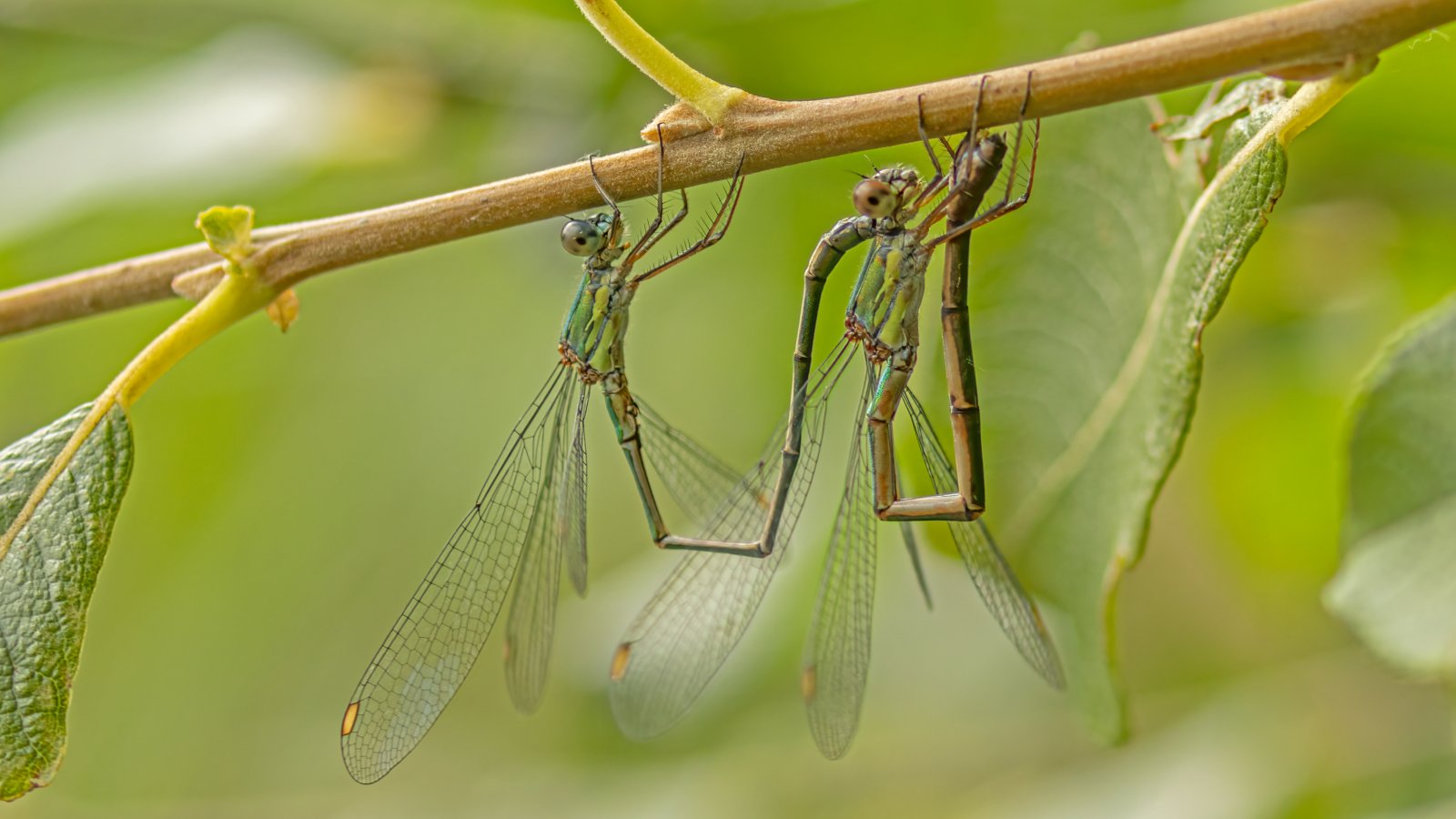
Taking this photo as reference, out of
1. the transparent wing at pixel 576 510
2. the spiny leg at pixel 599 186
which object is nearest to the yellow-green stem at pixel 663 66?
the spiny leg at pixel 599 186

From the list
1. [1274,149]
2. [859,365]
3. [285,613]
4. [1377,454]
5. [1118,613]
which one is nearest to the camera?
[1274,149]

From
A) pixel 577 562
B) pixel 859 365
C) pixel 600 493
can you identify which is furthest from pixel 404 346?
pixel 859 365

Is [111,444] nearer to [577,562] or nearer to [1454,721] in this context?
[577,562]

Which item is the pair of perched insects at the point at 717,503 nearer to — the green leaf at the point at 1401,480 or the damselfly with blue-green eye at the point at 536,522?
the damselfly with blue-green eye at the point at 536,522

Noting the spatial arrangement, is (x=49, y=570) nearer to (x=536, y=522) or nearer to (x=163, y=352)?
(x=163, y=352)

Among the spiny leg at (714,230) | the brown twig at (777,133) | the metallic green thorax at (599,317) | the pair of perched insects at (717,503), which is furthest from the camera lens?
the metallic green thorax at (599,317)

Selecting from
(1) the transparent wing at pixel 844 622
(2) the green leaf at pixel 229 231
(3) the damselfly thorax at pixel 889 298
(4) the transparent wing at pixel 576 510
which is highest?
(2) the green leaf at pixel 229 231

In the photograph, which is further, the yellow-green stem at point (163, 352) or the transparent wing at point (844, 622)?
the transparent wing at point (844, 622)
